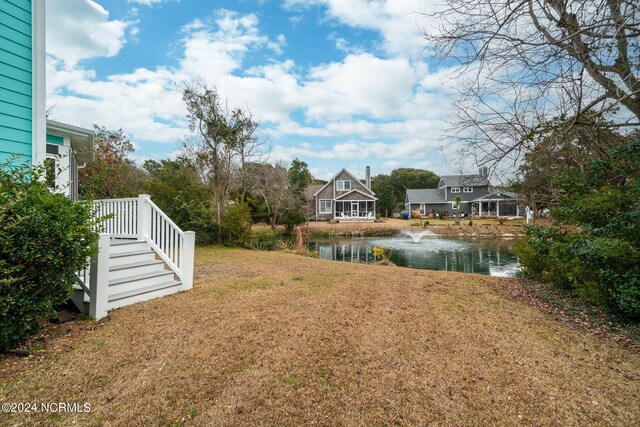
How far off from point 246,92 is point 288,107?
2.95 metres

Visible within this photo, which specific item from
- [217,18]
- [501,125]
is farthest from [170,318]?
[217,18]

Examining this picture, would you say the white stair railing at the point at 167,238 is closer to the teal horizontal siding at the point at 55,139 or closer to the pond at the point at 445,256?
the teal horizontal siding at the point at 55,139

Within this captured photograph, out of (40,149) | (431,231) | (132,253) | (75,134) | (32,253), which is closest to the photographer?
(32,253)

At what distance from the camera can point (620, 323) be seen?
3883 millimetres

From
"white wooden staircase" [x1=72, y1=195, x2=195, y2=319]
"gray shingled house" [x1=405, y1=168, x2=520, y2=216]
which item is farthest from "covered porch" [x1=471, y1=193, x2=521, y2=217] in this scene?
"white wooden staircase" [x1=72, y1=195, x2=195, y2=319]

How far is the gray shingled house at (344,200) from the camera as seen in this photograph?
32.8m

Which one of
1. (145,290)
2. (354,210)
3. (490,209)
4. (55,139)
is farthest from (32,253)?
(490,209)

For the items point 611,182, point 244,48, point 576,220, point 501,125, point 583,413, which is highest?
point 244,48

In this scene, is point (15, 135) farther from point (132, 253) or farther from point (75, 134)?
point (75, 134)

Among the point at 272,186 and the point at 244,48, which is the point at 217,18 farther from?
the point at 272,186

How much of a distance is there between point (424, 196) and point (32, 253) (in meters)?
40.8

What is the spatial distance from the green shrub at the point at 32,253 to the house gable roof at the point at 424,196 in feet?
130

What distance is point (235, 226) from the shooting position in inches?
507

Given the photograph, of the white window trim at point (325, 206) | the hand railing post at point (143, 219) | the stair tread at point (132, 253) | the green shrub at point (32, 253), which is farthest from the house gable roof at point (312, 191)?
the green shrub at point (32, 253)
